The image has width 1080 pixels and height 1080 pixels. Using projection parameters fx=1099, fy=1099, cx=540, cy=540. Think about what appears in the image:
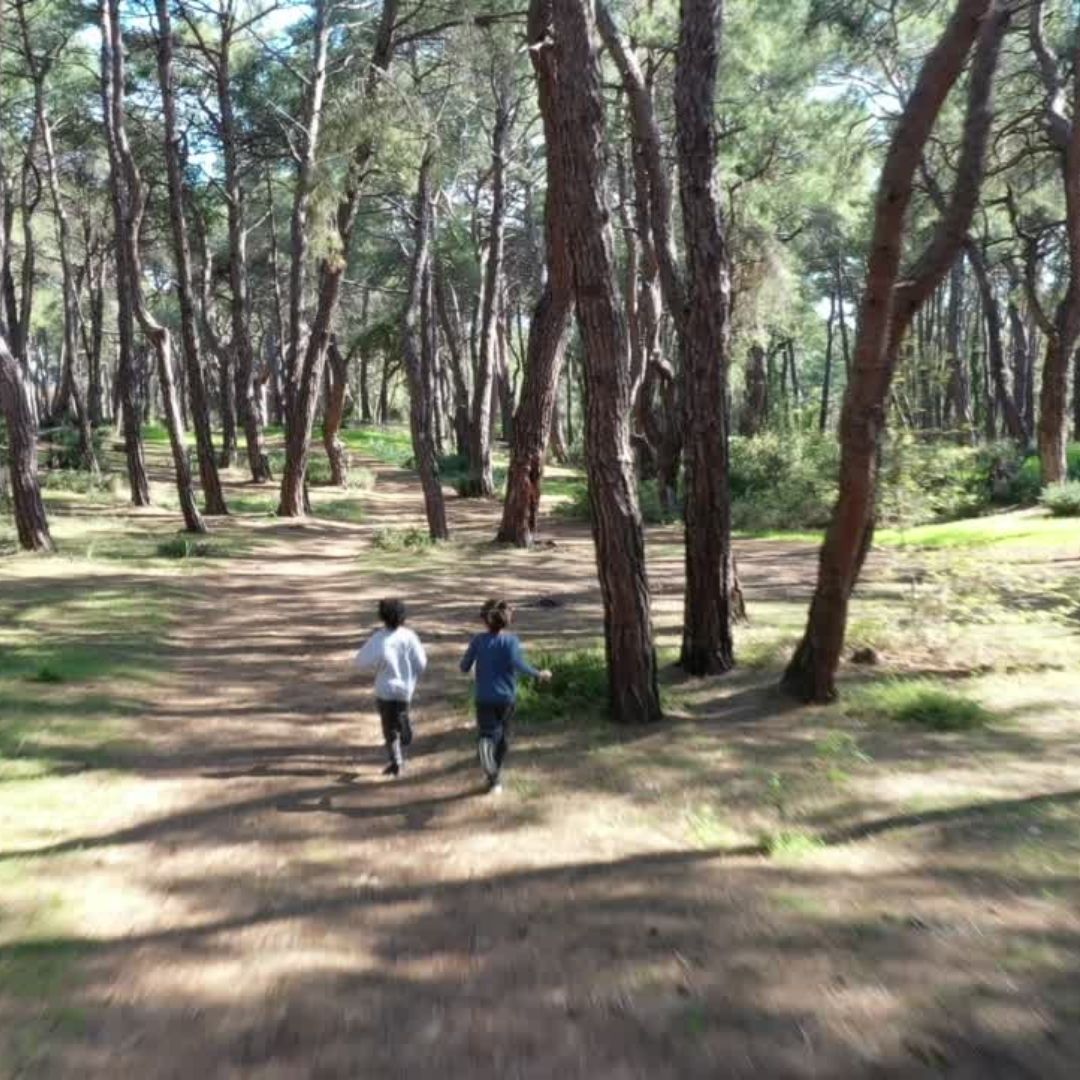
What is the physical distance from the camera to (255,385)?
2988cm

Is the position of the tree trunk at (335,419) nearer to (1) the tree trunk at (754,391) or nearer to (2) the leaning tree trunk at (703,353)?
(1) the tree trunk at (754,391)

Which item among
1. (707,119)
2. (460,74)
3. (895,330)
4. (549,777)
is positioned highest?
(460,74)

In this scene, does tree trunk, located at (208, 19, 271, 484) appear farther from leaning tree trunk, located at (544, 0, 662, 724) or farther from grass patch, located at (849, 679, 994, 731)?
grass patch, located at (849, 679, 994, 731)

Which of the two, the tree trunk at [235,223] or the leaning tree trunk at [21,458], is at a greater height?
the tree trunk at [235,223]

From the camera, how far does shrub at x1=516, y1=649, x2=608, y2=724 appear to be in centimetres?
831

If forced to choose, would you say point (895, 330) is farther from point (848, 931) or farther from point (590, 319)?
point (848, 931)

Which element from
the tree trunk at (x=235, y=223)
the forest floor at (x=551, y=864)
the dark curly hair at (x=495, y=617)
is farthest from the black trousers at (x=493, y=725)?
the tree trunk at (x=235, y=223)

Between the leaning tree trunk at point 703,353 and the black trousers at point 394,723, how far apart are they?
3.05 meters

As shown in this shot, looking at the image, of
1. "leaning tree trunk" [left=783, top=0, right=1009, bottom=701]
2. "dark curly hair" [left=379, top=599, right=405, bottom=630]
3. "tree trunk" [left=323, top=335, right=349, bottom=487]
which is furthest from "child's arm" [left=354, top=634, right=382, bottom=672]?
"tree trunk" [left=323, top=335, right=349, bottom=487]

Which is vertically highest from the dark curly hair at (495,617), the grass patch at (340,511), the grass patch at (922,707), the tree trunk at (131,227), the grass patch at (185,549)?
the tree trunk at (131,227)

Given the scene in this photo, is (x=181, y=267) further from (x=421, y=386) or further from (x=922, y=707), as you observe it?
(x=922, y=707)

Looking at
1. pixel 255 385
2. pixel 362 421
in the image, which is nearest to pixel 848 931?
pixel 255 385

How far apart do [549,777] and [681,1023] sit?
3141 mm

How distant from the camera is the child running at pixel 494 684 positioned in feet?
21.7
